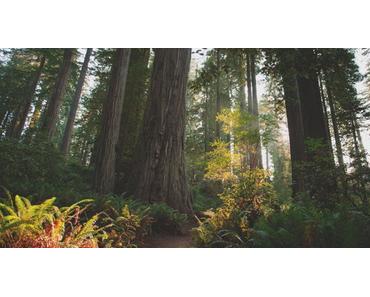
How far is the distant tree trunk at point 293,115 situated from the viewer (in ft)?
17.5

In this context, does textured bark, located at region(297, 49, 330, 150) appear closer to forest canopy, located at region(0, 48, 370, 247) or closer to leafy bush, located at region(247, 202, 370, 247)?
forest canopy, located at region(0, 48, 370, 247)

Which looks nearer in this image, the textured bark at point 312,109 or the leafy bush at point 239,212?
the leafy bush at point 239,212

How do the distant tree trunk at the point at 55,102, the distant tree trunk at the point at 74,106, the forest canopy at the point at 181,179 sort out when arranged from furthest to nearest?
the distant tree trunk at the point at 74,106 < the distant tree trunk at the point at 55,102 < the forest canopy at the point at 181,179

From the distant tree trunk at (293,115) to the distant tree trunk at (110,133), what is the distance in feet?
14.9

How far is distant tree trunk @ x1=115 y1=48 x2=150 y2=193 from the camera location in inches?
382

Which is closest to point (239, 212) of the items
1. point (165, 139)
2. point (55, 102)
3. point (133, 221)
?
point (133, 221)

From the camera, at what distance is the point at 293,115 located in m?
7.93

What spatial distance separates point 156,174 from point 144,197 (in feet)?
1.84

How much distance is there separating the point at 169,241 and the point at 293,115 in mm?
5163

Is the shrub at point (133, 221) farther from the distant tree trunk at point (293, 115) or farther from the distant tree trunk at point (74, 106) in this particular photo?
the distant tree trunk at point (74, 106)

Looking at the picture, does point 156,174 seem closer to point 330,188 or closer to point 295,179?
point 295,179

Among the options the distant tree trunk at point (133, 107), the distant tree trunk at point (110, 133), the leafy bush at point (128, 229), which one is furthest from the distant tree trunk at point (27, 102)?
the leafy bush at point (128, 229)

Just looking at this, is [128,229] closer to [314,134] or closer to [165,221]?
[165,221]

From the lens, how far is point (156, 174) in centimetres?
621
